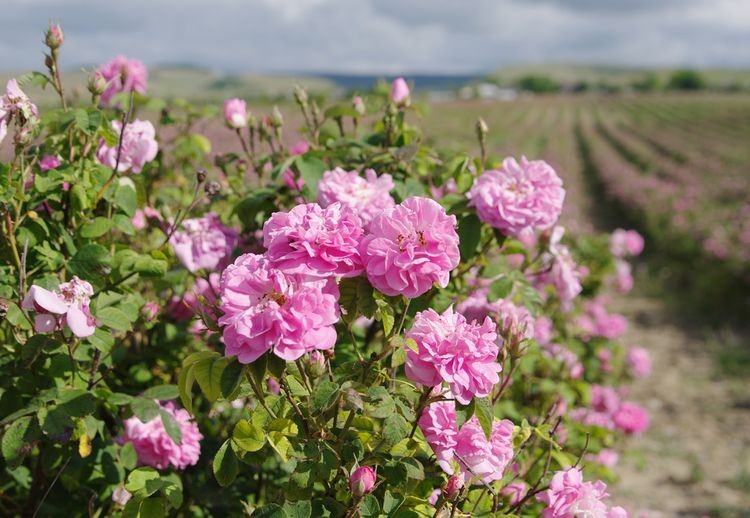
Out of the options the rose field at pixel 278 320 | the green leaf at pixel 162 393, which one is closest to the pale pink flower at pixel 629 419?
the rose field at pixel 278 320

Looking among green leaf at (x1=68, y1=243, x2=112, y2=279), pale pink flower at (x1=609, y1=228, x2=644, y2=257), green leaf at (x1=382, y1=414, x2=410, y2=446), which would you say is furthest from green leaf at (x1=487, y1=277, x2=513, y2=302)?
pale pink flower at (x1=609, y1=228, x2=644, y2=257)

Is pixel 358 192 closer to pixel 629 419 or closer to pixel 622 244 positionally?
pixel 629 419

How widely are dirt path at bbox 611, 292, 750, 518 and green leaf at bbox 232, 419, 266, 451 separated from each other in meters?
2.24

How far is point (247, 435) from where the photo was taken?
936mm

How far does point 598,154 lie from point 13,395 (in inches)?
773

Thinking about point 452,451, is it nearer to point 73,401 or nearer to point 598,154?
point 73,401

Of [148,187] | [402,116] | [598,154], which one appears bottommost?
[598,154]

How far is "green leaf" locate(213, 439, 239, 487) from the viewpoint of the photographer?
93cm

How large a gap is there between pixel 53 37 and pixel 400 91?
0.79m

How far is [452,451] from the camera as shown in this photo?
96 cm

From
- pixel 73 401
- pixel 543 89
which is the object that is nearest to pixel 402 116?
pixel 73 401

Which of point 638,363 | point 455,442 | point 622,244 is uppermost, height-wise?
point 455,442

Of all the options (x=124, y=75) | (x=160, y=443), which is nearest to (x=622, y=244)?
(x=124, y=75)

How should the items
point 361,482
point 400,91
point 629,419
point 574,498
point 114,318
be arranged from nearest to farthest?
1. point 361,482
2. point 574,498
3. point 114,318
4. point 400,91
5. point 629,419
